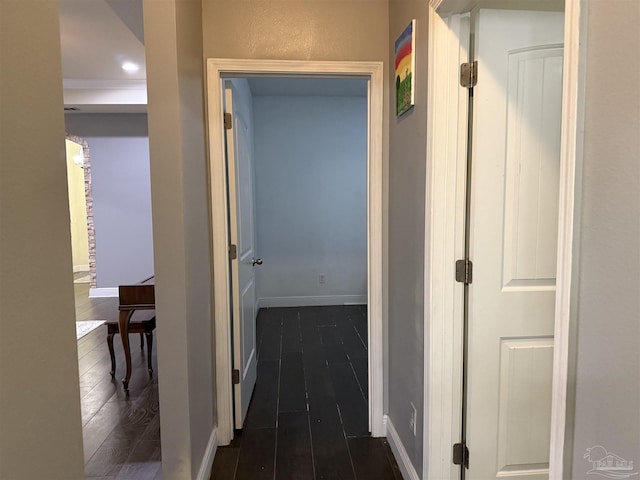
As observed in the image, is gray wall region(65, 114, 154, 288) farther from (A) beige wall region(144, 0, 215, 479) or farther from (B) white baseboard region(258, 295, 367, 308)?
(A) beige wall region(144, 0, 215, 479)

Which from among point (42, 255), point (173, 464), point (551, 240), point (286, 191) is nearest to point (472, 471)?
point (551, 240)

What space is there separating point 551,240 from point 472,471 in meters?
1.00

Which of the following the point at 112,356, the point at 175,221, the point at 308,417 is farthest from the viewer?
the point at 112,356

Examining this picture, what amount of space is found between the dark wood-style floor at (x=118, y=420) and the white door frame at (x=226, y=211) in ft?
1.41

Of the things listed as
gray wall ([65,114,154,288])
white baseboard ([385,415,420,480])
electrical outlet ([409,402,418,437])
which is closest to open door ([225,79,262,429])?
white baseboard ([385,415,420,480])

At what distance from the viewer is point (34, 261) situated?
2.00 feet

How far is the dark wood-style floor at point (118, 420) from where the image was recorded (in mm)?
1953

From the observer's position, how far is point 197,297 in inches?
68.1

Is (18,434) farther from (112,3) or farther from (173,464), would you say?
(112,3)

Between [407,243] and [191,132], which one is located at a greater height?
[191,132]

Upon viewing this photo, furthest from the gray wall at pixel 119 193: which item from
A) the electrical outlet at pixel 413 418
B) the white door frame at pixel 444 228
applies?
the white door frame at pixel 444 228

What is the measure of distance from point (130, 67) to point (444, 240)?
4.22 metres

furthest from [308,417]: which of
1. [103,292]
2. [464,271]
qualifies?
[103,292]

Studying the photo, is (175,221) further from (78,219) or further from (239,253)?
(78,219)
